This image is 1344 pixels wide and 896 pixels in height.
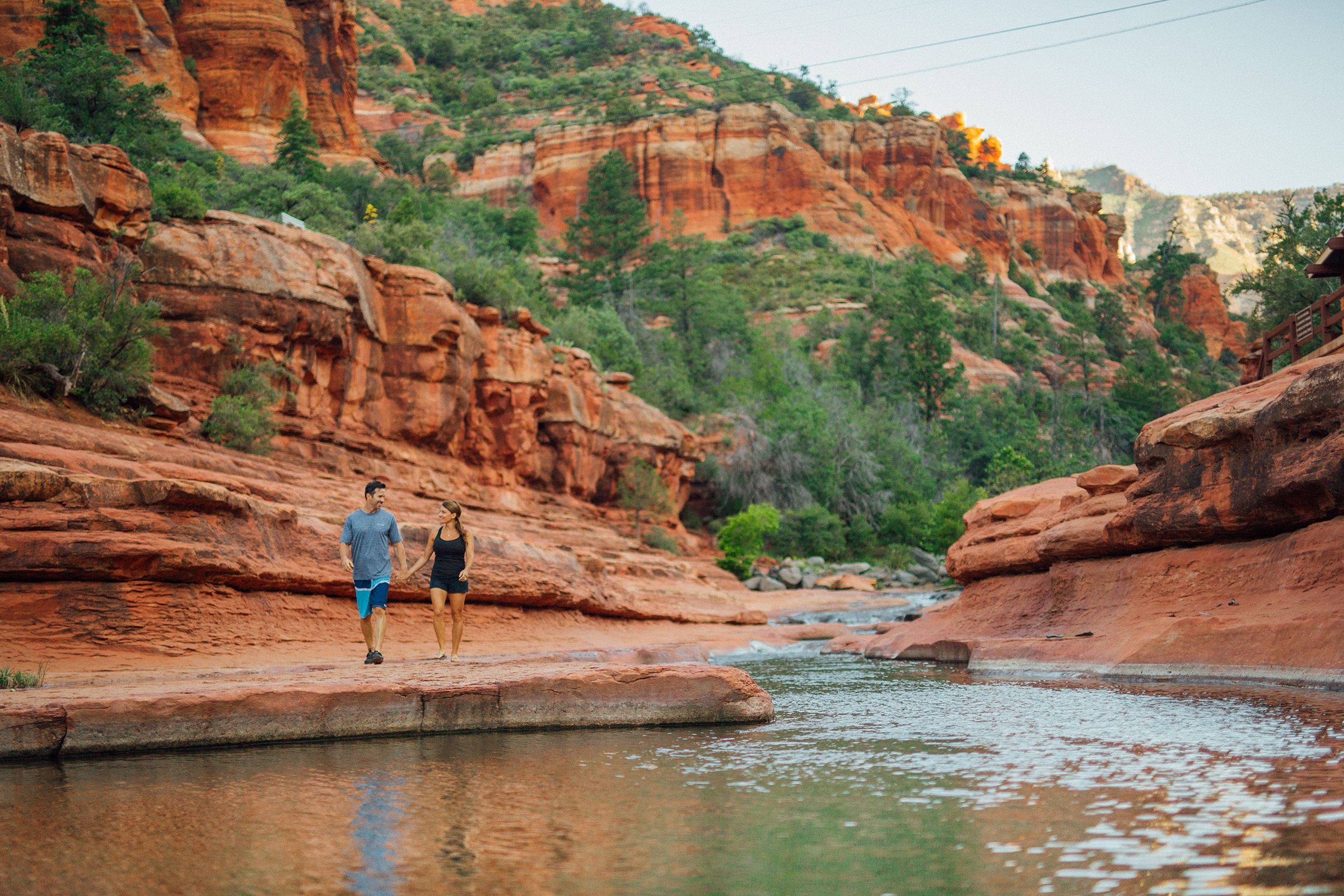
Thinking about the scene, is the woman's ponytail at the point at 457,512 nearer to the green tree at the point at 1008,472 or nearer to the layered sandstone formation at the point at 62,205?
the layered sandstone formation at the point at 62,205

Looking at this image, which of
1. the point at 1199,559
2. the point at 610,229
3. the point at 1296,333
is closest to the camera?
the point at 1199,559

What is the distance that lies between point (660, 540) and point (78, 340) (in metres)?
20.1

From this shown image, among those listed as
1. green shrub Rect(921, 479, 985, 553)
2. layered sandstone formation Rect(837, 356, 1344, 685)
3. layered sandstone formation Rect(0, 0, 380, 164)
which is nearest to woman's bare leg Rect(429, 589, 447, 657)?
layered sandstone formation Rect(837, 356, 1344, 685)

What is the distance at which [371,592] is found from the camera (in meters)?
9.14

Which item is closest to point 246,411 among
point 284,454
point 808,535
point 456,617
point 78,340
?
point 284,454

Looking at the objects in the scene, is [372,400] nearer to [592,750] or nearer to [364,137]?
[592,750]

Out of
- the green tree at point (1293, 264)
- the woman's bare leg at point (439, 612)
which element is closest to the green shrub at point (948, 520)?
the green tree at point (1293, 264)

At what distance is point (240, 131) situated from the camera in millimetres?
43219

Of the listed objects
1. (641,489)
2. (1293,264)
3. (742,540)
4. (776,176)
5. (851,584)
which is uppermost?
(776,176)

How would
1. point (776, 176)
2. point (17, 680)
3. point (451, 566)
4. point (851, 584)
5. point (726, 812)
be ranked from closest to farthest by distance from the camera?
point (726, 812), point (17, 680), point (451, 566), point (851, 584), point (776, 176)

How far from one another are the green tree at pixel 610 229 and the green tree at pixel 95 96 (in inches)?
1150

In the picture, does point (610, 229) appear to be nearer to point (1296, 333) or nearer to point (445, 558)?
point (1296, 333)

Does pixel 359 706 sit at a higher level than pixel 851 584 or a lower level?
higher

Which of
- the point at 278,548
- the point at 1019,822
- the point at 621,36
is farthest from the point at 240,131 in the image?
the point at 621,36
